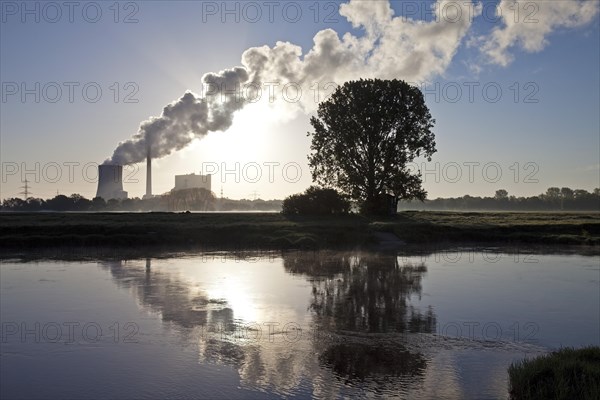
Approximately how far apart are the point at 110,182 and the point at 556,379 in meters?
129

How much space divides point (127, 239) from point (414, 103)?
3697 cm

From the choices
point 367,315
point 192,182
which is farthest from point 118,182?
point 367,315

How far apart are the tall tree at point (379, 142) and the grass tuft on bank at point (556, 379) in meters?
49.8

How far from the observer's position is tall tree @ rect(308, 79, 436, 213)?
5988cm

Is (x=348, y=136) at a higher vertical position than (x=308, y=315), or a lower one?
higher

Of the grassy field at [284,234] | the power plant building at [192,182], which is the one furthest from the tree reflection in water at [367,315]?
the power plant building at [192,182]

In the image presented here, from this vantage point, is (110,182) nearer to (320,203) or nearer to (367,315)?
(320,203)

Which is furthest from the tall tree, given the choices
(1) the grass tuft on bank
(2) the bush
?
(1) the grass tuft on bank

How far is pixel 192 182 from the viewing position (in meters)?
174

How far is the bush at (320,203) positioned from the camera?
6131cm

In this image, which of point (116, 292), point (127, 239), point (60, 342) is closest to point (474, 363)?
point (60, 342)

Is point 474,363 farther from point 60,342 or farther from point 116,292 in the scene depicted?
point 116,292

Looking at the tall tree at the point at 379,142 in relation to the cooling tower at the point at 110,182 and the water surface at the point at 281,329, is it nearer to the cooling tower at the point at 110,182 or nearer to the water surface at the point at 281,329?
the water surface at the point at 281,329

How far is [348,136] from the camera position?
60656mm
